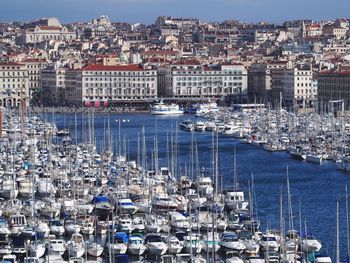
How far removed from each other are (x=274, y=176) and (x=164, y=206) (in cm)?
528

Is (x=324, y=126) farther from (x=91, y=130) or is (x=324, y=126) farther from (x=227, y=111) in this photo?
(x=227, y=111)

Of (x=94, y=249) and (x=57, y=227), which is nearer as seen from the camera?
(x=94, y=249)

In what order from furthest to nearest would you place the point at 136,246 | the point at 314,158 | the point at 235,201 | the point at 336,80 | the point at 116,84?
the point at 116,84 → the point at 336,80 → the point at 314,158 → the point at 235,201 → the point at 136,246

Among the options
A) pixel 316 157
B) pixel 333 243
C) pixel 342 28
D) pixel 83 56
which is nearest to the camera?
pixel 333 243

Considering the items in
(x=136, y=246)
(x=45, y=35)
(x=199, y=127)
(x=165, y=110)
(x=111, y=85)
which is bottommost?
(x=165, y=110)

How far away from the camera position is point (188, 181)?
2012 centimetres

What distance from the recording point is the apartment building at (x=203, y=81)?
1859 inches

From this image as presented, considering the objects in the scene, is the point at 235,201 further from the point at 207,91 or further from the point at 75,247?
the point at 207,91

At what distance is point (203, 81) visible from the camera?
1861 inches

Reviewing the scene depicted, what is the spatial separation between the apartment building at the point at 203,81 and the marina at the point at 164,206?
18.8 meters

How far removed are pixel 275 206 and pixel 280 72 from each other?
2800 cm

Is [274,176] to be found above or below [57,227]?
below

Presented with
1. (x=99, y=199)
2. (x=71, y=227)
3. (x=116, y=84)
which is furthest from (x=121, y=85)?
(x=71, y=227)

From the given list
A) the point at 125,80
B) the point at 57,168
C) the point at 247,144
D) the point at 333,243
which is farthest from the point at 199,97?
the point at 333,243
